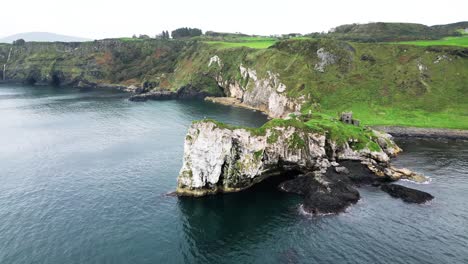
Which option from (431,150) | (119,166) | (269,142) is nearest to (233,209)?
(269,142)

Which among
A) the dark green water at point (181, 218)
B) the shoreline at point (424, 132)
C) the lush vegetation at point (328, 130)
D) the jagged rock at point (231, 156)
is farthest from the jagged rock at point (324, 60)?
the jagged rock at point (231, 156)

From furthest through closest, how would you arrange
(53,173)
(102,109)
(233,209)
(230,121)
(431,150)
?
(102,109), (230,121), (431,150), (53,173), (233,209)

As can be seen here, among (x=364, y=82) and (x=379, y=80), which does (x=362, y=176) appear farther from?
(x=379, y=80)

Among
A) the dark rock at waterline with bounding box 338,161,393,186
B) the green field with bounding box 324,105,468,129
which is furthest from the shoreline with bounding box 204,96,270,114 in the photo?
the dark rock at waterline with bounding box 338,161,393,186

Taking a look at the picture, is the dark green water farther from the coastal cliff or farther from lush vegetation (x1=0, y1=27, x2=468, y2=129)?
the coastal cliff

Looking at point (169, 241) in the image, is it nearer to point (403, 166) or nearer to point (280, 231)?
point (280, 231)

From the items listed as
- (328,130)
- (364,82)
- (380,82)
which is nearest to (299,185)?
(328,130)
